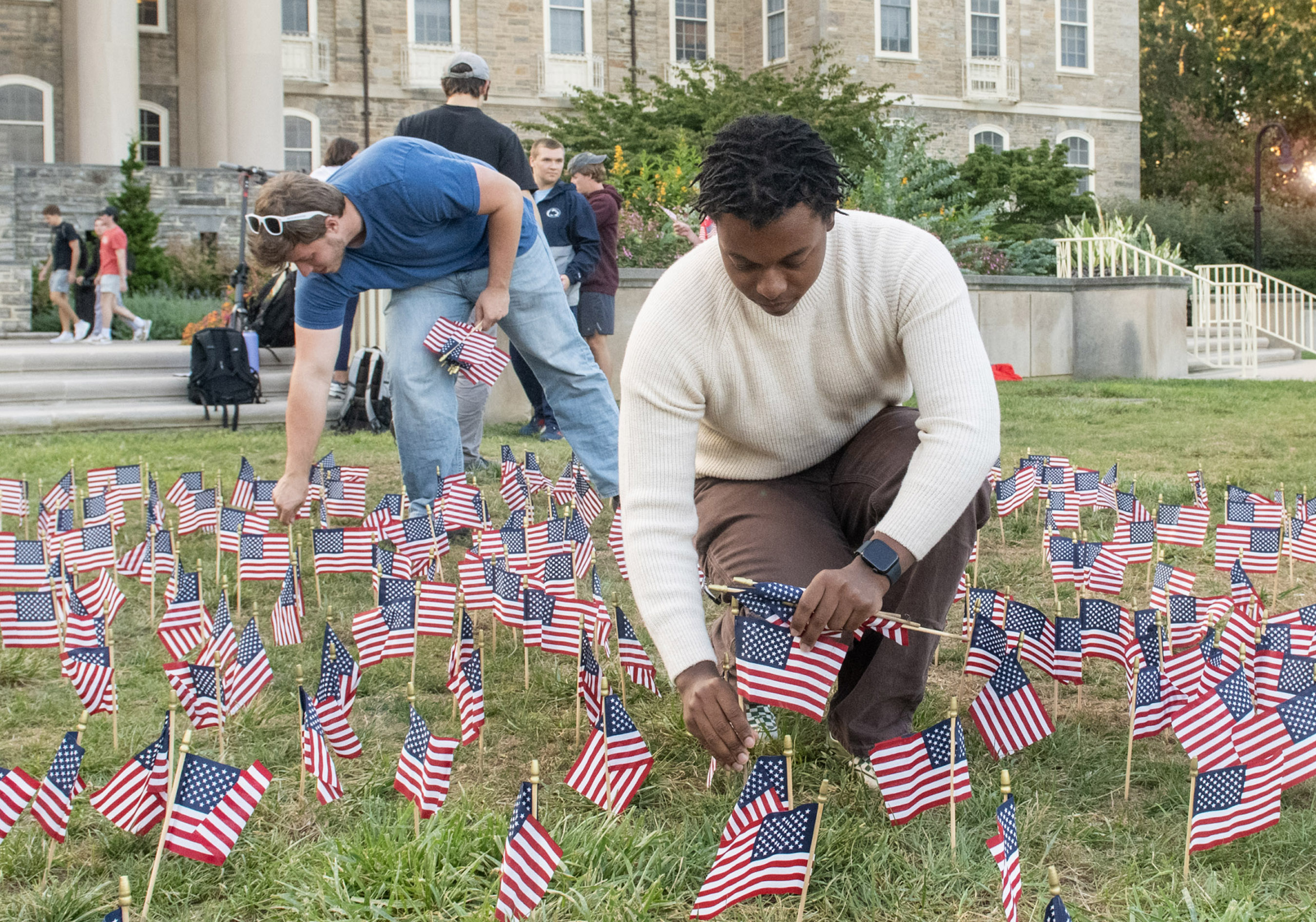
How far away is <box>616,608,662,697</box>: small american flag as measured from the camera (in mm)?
3121

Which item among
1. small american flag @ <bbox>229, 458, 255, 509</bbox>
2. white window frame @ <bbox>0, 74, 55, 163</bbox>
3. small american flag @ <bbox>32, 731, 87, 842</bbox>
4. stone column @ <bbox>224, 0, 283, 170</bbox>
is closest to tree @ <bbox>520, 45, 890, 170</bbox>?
stone column @ <bbox>224, 0, 283, 170</bbox>

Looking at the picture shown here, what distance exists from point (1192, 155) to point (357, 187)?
110ft

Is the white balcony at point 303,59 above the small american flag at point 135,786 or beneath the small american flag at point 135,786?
above

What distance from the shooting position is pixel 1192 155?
33.8m

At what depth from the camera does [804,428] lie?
9.45 feet

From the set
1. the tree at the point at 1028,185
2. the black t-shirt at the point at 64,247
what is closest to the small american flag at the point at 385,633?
the black t-shirt at the point at 64,247

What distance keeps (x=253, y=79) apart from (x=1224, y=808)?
20.7 metres

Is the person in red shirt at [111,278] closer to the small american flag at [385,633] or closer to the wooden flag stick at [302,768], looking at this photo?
the small american flag at [385,633]

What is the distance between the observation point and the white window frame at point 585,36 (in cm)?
2600

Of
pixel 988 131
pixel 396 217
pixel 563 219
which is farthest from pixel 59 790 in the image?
pixel 988 131

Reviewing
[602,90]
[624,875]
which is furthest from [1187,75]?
[624,875]

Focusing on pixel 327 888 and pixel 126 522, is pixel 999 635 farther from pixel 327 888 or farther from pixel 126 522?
pixel 126 522

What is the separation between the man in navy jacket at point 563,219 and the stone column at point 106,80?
1497 centimetres

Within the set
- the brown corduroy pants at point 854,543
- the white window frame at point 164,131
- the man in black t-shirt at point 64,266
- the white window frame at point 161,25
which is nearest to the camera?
the brown corduroy pants at point 854,543
